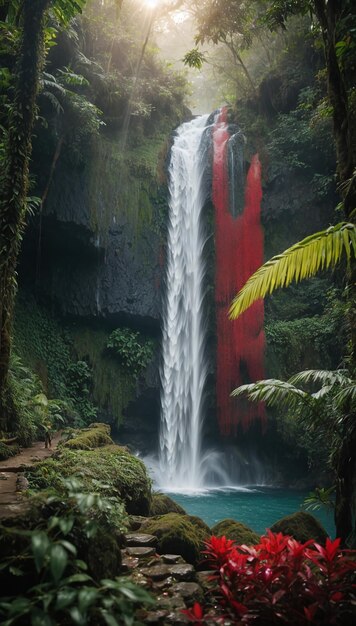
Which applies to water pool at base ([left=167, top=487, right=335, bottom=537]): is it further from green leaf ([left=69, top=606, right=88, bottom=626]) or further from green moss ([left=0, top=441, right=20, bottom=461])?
green leaf ([left=69, top=606, right=88, bottom=626])

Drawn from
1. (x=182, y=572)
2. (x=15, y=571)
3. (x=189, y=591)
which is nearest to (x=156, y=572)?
(x=182, y=572)

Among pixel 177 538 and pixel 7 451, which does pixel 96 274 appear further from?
pixel 177 538

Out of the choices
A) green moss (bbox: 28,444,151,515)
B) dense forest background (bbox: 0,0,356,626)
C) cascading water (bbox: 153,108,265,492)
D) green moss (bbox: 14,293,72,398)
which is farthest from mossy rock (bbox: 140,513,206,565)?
green moss (bbox: 14,293,72,398)

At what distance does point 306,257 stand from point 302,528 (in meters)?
2.86

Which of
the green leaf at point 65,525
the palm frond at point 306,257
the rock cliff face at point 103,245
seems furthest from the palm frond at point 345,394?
the rock cliff face at point 103,245

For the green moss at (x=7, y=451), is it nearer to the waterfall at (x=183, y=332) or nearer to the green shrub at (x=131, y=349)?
the waterfall at (x=183, y=332)

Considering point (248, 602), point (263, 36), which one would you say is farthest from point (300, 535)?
point (263, 36)

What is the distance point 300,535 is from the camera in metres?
4.53

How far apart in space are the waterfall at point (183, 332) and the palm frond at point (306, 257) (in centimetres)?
897

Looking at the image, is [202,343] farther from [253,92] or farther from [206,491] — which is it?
[253,92]

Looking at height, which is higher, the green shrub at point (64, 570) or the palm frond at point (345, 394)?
the palm frond at point (345, 394)

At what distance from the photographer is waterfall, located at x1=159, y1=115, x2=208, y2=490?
1231cm

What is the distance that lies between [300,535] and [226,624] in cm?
233

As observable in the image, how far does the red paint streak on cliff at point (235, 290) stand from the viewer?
12.5 metres
